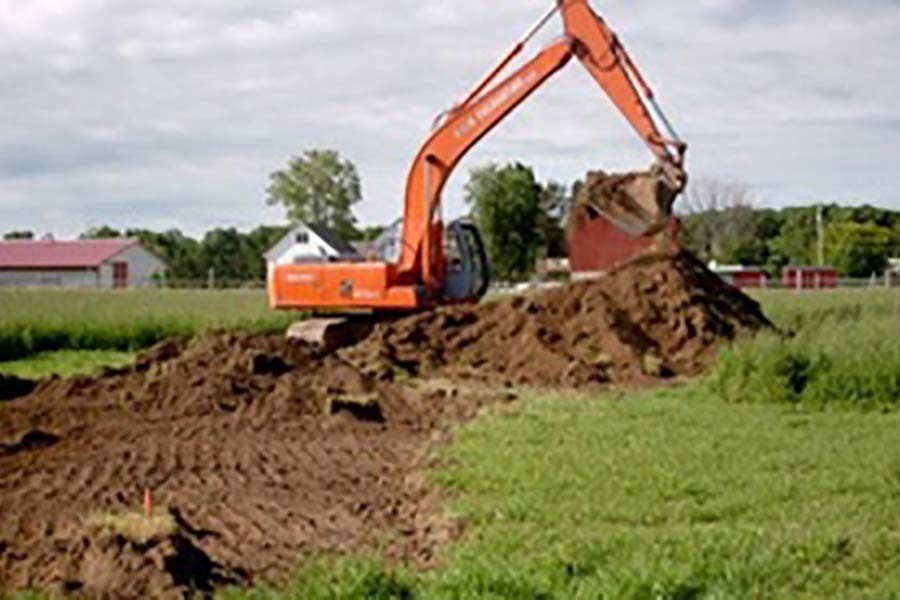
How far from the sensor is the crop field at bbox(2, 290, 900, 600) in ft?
26.1

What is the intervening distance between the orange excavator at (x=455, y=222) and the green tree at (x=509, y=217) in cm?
4036

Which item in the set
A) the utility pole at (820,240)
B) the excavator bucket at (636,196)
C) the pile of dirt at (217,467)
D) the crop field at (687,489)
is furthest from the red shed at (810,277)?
the pile of dirt at (217,467)

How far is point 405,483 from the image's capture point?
12.2m

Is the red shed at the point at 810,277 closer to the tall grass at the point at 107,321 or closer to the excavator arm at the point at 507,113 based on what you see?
the tall grass at the point at 107,321

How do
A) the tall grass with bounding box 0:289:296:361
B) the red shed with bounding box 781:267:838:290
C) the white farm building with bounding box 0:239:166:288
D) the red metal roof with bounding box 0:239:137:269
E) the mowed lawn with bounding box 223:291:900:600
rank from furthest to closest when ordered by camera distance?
the red metal roof with bounding box 0:239:137:269
the white farm building with bounding box 0:239:166:288
the red shed with bounding box 781:267:838:290
the tall grass with bounding box 0:289:296:361
the mowed lawn with bounding box 223:291:900:600

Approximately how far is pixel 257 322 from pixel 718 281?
1360cm

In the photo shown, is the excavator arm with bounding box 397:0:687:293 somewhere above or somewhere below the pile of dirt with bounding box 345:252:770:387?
above

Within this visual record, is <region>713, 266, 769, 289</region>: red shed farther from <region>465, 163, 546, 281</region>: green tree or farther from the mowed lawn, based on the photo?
the mowed lawn

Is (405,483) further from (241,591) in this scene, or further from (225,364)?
(225,364)

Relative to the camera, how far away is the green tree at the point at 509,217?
68438 millimetres

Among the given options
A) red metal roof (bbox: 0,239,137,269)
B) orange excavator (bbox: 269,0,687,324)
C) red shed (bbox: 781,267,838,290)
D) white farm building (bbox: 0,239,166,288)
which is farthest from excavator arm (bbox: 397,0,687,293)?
red metal roof (bbox: 0,239,137,269)

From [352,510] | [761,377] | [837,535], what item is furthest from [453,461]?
[761,377]

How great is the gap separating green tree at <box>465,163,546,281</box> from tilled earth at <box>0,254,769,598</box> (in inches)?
1707

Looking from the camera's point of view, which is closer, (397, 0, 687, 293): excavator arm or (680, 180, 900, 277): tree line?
(397, 0, 687, 293): excavator arm
